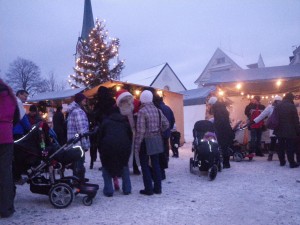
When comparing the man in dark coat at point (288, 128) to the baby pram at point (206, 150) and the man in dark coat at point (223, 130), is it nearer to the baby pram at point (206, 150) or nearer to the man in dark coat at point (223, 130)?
the man in dark coat at point (223, 130)

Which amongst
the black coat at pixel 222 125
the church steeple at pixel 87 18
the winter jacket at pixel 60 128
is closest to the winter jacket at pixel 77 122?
the winter jacket at pixel 60 128

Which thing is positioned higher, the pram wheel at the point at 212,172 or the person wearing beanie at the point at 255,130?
the person wearing beanie at the point at 255,130

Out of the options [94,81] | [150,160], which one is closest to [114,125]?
[150,160]

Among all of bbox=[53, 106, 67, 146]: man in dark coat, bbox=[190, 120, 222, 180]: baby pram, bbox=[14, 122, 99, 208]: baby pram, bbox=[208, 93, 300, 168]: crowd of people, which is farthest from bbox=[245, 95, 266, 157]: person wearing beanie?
bbox=[14, 122, 99, 208]: baby pram

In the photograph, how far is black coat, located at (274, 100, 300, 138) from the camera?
8.20m

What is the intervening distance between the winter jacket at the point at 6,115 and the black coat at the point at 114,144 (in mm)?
1576

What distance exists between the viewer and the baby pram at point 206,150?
7.01 m

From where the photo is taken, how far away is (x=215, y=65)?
3706cm

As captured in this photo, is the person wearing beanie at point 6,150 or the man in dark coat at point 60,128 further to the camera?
the man in dark coat at point 60,128

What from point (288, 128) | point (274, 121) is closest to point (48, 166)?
point (274, 121)

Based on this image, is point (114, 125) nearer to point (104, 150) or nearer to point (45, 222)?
point (104, 150)

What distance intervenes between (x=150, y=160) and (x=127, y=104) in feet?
3.82

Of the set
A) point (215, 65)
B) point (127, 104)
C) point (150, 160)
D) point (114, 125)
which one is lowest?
point (150, 160)

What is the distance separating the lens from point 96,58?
23.0 metres
